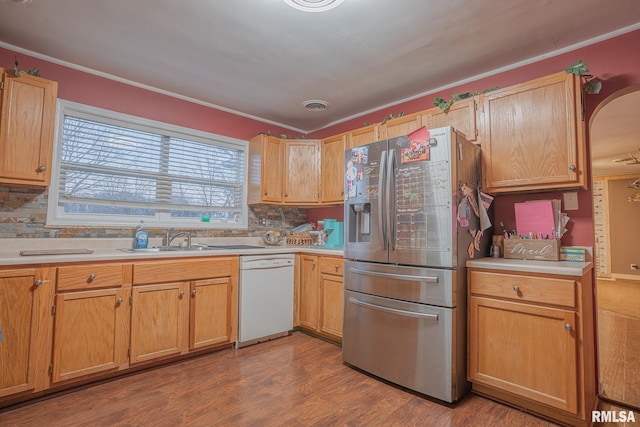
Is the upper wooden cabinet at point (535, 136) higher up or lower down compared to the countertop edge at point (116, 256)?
higher up

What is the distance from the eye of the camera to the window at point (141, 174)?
2.72m

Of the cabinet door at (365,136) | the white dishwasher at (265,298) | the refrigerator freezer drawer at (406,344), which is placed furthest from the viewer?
the cabinet door at (365,136)

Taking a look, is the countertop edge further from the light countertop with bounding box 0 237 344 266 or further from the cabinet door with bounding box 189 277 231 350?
the cabinet door with bounding box 189 277 231 350

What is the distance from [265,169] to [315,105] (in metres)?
0.90

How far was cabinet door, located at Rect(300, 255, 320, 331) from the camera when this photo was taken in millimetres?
3230

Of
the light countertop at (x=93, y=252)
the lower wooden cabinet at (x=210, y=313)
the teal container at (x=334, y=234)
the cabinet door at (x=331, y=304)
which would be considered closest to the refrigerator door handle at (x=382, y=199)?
the light countertop at (x=93, y=252)

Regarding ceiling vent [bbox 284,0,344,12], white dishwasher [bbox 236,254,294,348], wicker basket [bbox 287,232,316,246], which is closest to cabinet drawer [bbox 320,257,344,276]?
white dishwasher [bbox 236,254,294,348]

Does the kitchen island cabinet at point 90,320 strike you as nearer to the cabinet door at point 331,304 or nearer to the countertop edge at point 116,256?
the countertop edge at point 116,256

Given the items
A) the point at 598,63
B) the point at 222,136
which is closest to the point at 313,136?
the point at 222,136

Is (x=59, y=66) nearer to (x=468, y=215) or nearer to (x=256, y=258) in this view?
(x=256, y=258)

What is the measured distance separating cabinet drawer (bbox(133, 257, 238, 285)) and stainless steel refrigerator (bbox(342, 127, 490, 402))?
3.70 feet

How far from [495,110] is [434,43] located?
0.67 metres

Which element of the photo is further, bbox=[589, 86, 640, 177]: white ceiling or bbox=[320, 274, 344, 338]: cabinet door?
bbox=[589, 86, 640, 177]: white ceiling

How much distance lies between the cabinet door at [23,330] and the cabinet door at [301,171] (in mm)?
2309
